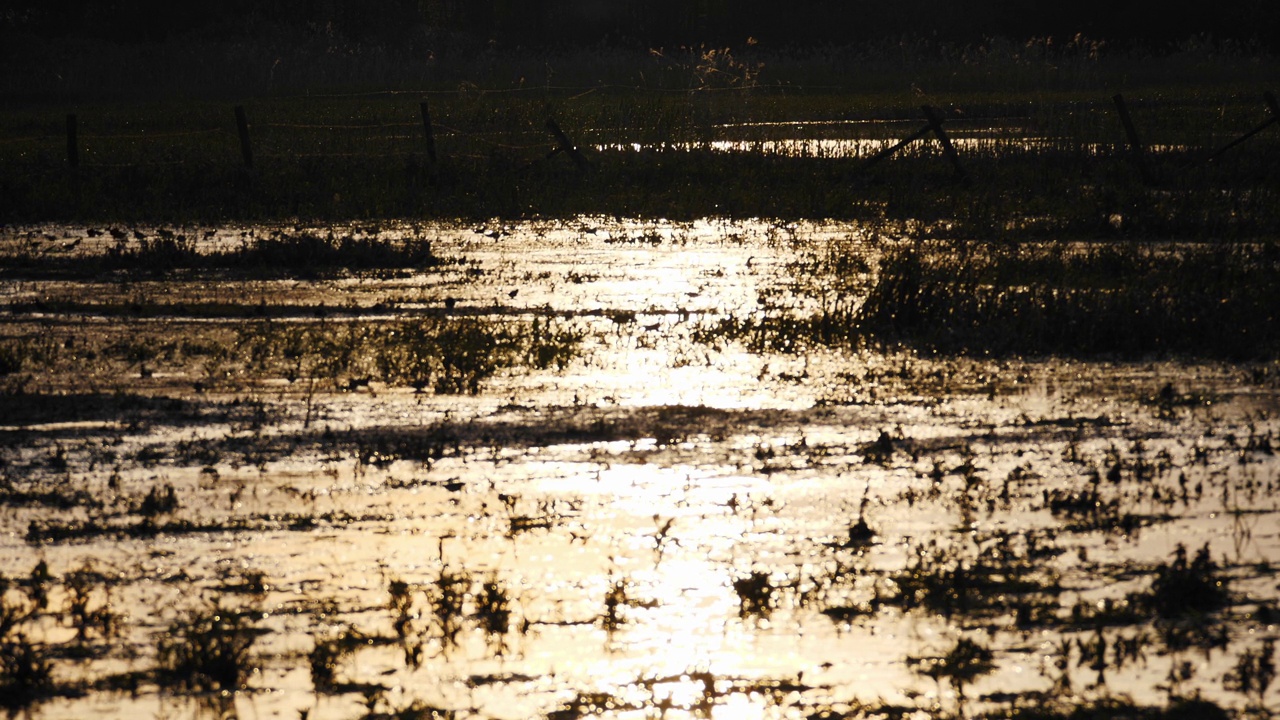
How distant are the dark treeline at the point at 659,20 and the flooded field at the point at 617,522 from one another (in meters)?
47.1

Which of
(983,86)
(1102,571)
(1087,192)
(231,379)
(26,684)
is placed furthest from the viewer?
(983,86)

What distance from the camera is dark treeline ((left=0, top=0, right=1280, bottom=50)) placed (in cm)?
5900

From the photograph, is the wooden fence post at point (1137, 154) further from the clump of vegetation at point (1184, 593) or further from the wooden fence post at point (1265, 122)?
the clump of vegetation at point (1184, 593)

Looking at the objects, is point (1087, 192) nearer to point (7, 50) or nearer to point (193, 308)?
point (193, 308)

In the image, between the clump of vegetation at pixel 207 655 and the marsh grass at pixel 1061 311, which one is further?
the marsh grass at pixel 1061 311

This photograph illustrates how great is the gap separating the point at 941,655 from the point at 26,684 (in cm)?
334

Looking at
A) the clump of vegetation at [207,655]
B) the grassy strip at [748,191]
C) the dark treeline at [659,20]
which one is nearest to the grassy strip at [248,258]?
the grassy strip at [748,191]

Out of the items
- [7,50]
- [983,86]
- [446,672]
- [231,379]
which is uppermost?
[7,50]

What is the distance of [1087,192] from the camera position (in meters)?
21.5

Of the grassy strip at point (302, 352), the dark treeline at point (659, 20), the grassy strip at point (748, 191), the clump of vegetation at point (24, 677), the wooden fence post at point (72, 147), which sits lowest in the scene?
the clump of vegetation at point (24, 677)

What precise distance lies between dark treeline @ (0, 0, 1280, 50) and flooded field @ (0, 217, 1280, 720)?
47.1 meters

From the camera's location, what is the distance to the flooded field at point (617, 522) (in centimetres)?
509

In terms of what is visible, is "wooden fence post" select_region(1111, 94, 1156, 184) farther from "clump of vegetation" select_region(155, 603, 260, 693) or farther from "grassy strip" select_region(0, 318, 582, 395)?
"clump of vegetation" select_region(155, 603, 260, 693)

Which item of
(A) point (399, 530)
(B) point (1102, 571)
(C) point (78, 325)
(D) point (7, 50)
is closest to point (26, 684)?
(A) point (399, 530)
